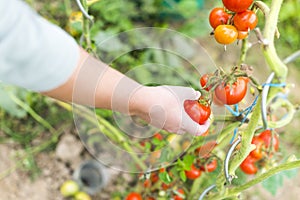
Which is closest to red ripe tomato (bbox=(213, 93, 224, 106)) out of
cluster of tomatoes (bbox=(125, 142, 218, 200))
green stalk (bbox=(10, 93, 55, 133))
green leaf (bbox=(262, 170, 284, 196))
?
cluster of tomatoes (bbox=(125, 142, 218, 200))

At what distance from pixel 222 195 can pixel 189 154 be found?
0.66 feet

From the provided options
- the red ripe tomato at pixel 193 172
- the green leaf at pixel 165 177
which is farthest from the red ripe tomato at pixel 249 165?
the green leaf at pixel 165 177

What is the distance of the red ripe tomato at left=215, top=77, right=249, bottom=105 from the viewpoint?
100 centimetres

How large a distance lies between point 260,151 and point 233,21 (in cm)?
55

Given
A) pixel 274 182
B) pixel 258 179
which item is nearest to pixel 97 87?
pixel 258 179

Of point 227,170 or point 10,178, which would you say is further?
point 10,178

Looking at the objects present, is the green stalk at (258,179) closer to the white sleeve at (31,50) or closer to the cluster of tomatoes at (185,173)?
the cluster of tomatoes at (185,173)

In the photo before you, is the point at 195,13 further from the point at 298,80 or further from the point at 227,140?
the point at 227,140

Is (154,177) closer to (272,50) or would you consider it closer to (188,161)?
(188,161)

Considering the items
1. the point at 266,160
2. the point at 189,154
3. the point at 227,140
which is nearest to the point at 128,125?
the point at 189,154

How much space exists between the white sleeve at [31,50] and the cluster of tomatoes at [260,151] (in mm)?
661

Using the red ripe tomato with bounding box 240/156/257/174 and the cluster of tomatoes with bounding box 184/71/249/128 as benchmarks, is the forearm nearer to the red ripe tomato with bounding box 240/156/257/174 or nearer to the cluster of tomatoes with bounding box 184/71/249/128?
the cluster of tomatoes with bounding box 184/71/249/128

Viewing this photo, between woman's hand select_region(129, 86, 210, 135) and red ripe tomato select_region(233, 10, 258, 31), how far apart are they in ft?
0.65

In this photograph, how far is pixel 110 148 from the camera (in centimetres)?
176
